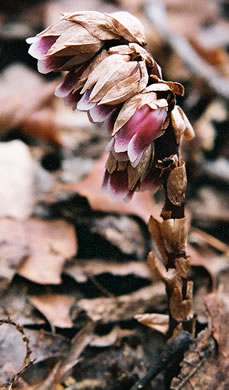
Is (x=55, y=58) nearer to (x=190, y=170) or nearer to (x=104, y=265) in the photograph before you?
(x=104, y=265)

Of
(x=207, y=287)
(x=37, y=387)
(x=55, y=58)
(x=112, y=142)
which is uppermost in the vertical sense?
(x=55, y=58)

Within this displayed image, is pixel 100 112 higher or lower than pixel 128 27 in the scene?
lower

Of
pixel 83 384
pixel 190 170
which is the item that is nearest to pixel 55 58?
pixel 83 384

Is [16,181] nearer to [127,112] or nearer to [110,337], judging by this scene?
[110,337]

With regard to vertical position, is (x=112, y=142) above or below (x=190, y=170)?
above

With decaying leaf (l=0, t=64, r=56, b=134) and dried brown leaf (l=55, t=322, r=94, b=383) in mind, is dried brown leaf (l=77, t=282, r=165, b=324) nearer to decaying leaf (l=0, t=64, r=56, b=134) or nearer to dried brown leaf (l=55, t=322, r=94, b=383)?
dried brown leaf (l=55, t=322, r=94, b=383)

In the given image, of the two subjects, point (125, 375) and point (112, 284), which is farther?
point (112, 284)

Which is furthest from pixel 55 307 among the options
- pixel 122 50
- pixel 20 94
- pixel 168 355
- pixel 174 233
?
pixel 20 94
